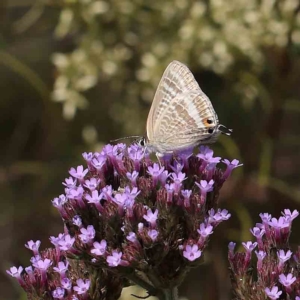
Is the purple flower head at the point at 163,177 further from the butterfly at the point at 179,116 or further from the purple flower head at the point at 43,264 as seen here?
the purple flower head at the point at 43,264

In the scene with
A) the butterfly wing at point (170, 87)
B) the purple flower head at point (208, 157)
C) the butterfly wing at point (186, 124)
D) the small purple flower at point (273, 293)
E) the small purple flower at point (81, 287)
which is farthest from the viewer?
the butterfly wing at point (170, 87)

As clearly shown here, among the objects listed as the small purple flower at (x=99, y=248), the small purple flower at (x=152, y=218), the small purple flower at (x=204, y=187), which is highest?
the small purple flower at (x=204, y=187)

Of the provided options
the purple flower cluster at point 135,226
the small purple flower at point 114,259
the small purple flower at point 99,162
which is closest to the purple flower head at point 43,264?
the purple flower cluster at point 135,226

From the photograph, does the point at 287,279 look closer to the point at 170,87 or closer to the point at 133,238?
the point at 133,238

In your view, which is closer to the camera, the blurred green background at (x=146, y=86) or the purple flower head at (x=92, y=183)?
the purple flower head at (x=92, y=183)

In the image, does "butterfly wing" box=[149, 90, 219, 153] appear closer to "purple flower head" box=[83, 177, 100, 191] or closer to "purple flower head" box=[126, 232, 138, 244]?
"purple flower head" box=[83, 177, 100, 191]

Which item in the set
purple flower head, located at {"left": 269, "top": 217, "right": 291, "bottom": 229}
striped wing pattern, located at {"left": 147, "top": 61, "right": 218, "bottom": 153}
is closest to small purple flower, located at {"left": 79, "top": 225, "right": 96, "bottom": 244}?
striped wing pattern, located at {"left": 147, "top": 61, "right": 218, "bottom": 153}

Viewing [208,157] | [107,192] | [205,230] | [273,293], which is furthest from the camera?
[208,157]

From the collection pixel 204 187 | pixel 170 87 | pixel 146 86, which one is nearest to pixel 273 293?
pixel 204 187
